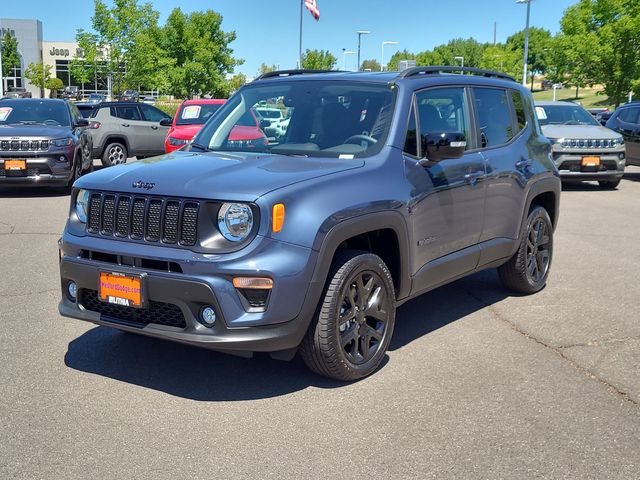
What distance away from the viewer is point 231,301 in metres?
3.95

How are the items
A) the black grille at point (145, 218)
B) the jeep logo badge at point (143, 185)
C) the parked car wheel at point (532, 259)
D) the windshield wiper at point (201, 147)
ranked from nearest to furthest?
the black grille at point (145, 218) → the jeep logo badge at point (143, 185) → the windshield wiper at point (201, 147) → the parked car wheel at point (532, 259)

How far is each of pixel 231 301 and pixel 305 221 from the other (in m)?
0.58

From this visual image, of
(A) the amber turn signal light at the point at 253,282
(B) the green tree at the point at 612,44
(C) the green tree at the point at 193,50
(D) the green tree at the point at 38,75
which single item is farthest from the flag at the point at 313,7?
(D) the green tree at the point at 38,75

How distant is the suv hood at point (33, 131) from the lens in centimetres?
1318

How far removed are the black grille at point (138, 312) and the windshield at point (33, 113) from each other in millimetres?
10434

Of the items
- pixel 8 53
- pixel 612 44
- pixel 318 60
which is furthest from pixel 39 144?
pixel 8 53

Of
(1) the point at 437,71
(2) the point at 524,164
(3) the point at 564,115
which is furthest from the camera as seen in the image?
(3) the point at 564,115

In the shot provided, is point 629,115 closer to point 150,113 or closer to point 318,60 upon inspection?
point 150,113

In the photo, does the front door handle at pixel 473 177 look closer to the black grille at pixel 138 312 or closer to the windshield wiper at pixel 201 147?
the windshield wiper at pixel 201 147

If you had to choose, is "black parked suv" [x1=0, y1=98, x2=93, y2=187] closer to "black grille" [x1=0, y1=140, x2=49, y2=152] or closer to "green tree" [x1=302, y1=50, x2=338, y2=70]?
"black grille" [x1=0, y1=140, x2=49, y2=152]

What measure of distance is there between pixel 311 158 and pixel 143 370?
170cm

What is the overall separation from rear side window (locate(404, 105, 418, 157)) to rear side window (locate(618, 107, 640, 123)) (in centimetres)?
1296

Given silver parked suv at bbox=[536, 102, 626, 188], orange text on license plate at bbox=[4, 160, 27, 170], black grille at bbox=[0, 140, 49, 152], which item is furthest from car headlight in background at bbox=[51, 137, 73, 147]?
silver parked suv at bbox=[536, 102, 626, 188]

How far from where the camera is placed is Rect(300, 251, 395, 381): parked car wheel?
426 centimetres
